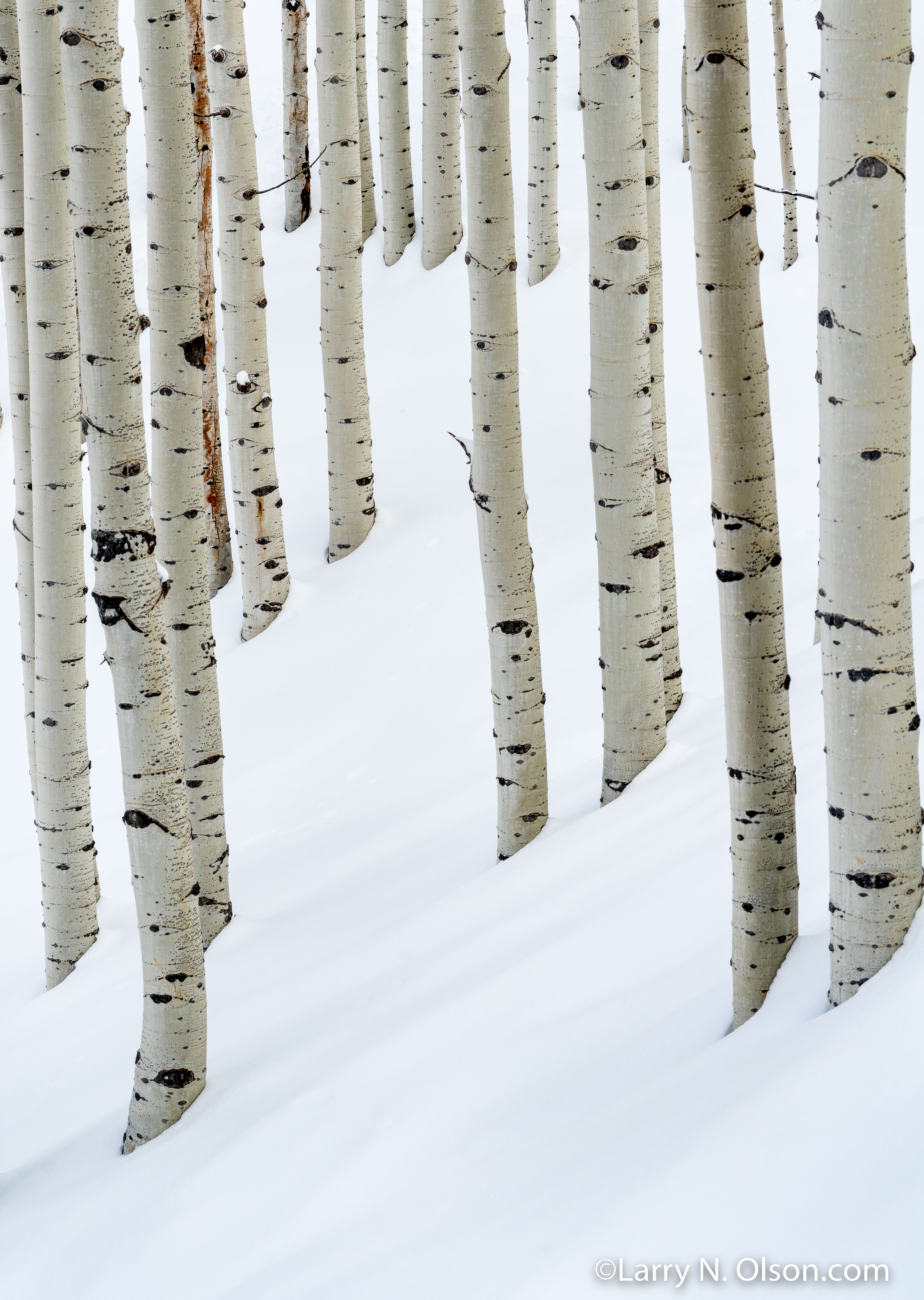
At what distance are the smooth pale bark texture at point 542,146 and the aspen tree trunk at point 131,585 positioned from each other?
21.7ft

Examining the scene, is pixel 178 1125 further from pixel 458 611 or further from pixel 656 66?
pixel 656 66

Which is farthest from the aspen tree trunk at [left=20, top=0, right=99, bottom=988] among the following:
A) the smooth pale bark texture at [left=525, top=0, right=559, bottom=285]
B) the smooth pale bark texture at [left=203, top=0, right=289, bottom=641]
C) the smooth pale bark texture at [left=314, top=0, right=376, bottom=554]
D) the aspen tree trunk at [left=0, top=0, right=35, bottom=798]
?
the smooth pale bark texture at [left=525, top=0, right=559, bottom=285]

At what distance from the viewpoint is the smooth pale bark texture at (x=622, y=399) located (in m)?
3.16

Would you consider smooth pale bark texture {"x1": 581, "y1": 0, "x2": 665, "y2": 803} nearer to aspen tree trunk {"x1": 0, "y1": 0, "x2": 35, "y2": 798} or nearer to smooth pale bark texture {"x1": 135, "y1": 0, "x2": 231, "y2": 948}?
smooth pale bark texture {"x1": 135, "y1": 0, "x2": 231, "y2": 948}

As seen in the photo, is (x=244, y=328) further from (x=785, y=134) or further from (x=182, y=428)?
(x=785, y=134)

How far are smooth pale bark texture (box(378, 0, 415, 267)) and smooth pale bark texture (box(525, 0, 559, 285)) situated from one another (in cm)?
120

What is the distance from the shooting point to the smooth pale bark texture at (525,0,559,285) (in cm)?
857

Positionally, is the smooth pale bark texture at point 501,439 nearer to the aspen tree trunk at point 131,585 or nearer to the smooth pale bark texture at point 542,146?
the aspen tree trunk at point 131,585

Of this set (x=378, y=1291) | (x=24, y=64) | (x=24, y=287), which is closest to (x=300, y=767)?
(x=24, y=287)

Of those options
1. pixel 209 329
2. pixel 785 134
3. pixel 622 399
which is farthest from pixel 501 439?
pixel 785 134

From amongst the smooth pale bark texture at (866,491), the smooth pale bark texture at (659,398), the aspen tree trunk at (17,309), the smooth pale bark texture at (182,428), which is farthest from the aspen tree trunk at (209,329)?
the smooth pale bark texture at (866,491)

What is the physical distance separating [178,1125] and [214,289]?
5.81 m

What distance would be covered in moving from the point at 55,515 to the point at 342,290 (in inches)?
134

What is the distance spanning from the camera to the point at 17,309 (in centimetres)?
398
